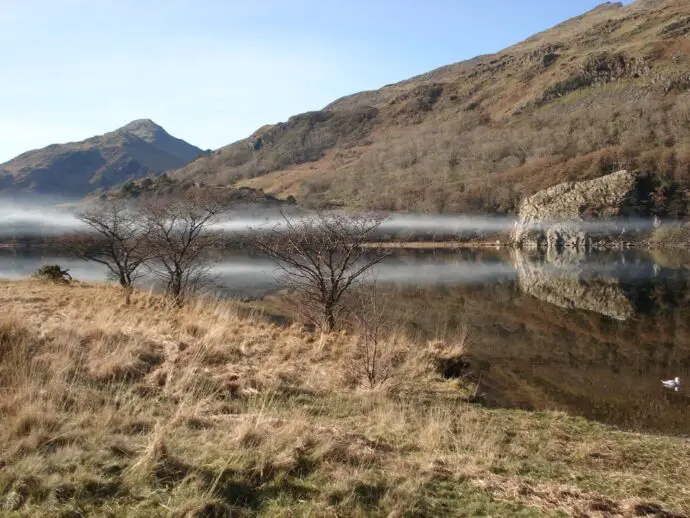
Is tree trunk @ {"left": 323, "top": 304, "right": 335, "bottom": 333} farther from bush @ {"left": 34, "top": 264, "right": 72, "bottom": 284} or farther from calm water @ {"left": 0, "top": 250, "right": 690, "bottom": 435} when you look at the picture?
bush @ {"left": 34, "top": 264, "right": 72, "bottom": 284}

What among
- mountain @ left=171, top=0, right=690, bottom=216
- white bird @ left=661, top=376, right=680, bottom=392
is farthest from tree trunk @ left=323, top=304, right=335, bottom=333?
mountain @ left=171, top=0, right=690, bottom=216

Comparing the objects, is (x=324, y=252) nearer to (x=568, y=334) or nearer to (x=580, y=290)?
Answer: (x=568, y=334)

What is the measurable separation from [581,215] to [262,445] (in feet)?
295

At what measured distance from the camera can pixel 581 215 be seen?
84.0 meters

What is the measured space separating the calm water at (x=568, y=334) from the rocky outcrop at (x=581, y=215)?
50.3 metres

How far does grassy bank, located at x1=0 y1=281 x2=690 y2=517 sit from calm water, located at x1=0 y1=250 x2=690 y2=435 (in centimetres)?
246

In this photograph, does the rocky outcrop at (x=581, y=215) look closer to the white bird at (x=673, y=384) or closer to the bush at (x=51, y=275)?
the white bird at (x=673, y=384)

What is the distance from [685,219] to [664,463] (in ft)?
302

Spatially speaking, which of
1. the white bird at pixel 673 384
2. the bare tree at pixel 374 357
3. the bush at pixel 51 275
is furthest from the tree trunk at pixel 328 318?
the bush at pixel 51 275

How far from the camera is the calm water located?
34.9 feet

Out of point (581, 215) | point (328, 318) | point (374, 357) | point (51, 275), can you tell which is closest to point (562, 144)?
point (581, 215)

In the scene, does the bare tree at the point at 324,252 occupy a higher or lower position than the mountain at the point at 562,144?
lower

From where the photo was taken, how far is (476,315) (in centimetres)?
2159

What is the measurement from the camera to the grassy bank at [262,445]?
12.9 feet
